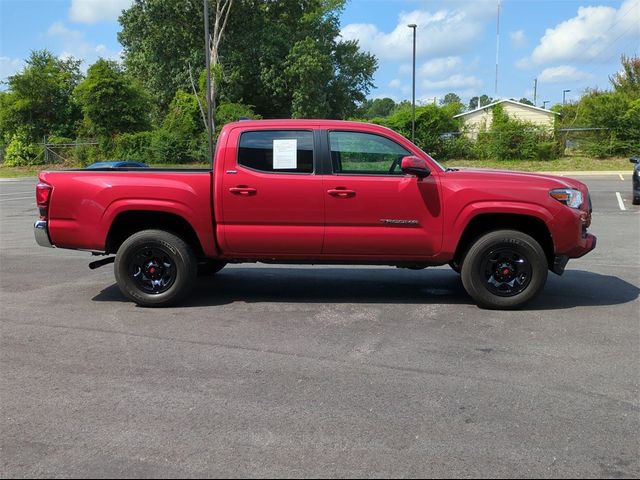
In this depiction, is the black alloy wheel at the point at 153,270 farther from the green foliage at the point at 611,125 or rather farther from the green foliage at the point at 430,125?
the green foliage at the point at 611,125

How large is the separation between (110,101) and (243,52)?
40.1ft

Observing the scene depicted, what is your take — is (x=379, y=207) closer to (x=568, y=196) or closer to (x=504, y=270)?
(x=504, y=270)

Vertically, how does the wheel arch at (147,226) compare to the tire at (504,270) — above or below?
above

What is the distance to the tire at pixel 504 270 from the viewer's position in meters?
5.93

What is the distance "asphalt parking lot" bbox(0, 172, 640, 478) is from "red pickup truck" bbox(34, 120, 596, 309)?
49 centimetres

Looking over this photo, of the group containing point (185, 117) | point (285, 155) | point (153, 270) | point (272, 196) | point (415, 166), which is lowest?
point (153, 270)

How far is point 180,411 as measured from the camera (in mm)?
3736

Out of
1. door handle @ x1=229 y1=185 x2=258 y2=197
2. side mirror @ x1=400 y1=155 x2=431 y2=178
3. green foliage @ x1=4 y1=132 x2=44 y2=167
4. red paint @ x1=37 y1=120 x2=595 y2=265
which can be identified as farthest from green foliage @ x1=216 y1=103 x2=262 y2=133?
side mirror @ x1=400 y1=155 x2=431 y2=178

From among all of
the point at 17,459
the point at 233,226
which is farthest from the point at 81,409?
the point at 233,226

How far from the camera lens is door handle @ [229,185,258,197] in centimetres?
598

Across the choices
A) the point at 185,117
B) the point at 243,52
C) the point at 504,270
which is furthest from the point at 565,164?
the point at 504,270

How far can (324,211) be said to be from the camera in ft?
19.6

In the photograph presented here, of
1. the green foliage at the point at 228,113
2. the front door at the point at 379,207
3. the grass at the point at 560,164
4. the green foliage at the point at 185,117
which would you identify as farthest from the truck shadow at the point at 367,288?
the green foliage at the point at 185,117

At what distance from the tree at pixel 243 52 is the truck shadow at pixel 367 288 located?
37.7m
